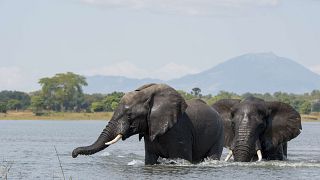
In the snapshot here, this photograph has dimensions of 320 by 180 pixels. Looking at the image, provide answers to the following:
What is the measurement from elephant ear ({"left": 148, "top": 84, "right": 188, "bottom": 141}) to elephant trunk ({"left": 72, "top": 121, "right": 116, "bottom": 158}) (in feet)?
3.77

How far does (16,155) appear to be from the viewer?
135 feet

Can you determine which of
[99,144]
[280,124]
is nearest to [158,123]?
[99,144]

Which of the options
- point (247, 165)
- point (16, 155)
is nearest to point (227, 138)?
point (247, 165)

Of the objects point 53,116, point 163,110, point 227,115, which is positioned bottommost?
point 163,110

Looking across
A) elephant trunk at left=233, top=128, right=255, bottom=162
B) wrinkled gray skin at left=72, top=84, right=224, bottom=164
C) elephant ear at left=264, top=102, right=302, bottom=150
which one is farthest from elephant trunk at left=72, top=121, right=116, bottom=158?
elephant ear at left=264, top=102, right=302, bottom=150

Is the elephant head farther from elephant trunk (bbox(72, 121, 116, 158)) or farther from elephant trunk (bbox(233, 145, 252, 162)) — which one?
elephant trunk (bbox(233, 145, 252, 162))

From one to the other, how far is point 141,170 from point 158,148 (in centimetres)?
83

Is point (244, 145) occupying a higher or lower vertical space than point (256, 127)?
lower

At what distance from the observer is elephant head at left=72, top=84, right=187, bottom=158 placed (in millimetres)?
27984

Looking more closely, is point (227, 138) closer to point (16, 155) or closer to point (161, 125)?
point (161, 125)

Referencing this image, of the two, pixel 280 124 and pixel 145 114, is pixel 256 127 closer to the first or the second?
pixel 280 124

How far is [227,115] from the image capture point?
1346 inches

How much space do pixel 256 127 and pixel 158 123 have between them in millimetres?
4708

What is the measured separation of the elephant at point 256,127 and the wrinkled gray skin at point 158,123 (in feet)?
6.55
